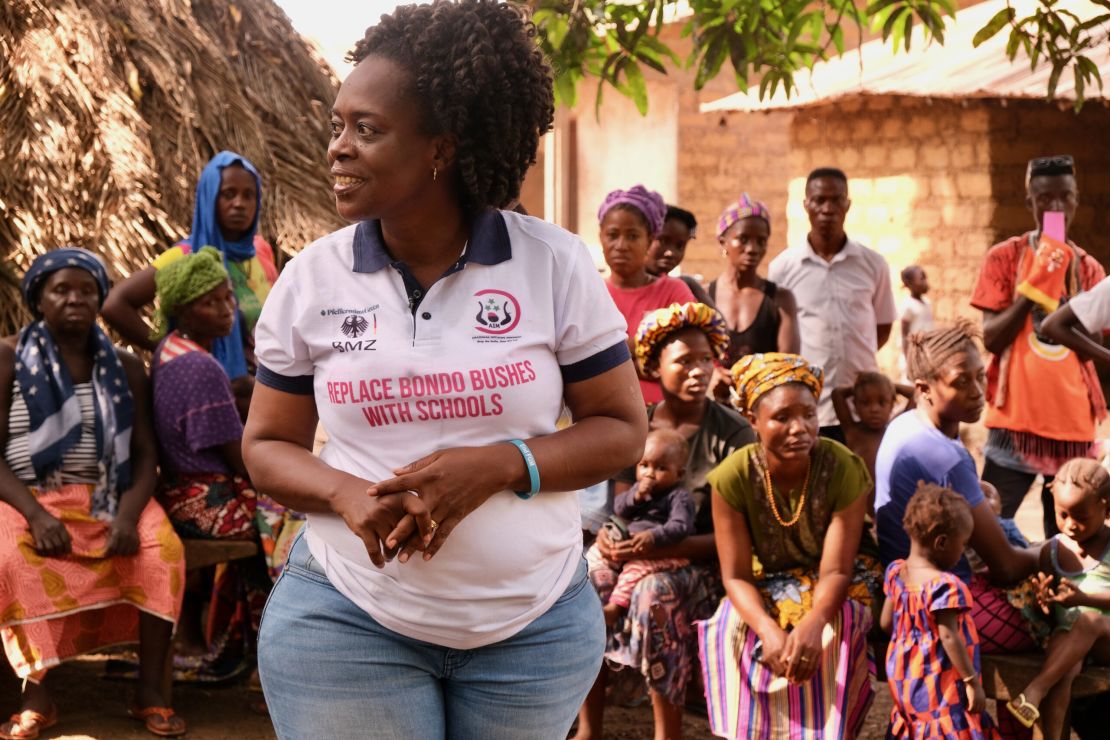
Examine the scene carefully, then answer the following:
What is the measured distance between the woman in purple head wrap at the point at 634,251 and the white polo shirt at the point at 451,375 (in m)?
3.48

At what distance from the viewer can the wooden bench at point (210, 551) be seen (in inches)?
198

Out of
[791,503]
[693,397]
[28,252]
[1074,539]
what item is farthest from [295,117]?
[1074,539]

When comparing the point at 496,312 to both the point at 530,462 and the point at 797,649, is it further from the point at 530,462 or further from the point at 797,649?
the point at 797,649

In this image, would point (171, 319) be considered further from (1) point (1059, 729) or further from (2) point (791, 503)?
(1) point (1059, 729)

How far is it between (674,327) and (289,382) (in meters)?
2.84

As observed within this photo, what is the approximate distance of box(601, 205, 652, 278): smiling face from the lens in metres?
5.63

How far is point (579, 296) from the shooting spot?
2127mm

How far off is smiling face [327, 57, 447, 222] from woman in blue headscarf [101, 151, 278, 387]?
3630 millimetres

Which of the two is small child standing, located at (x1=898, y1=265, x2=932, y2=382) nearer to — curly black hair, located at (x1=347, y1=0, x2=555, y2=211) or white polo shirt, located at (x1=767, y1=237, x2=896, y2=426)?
white polo shirt, located at (x1=767, y1=237, x2=896, y2=426)

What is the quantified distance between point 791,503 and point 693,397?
681 mm

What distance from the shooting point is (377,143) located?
2.09m

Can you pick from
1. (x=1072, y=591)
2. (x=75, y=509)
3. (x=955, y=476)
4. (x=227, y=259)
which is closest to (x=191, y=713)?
(x=75, y=509)

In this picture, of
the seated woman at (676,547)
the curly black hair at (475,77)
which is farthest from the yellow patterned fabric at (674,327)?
the curly black hair at (475,77)

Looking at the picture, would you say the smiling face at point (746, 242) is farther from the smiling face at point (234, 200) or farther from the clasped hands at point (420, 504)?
the clasped hands at point (420, 504)
